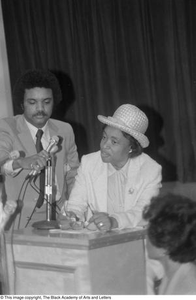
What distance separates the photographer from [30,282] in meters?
2.11

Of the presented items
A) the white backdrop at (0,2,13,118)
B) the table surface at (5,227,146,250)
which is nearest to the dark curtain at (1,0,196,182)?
the white backdrop at (0,2,13,118)

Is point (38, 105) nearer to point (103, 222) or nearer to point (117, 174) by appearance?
point (117, 174)

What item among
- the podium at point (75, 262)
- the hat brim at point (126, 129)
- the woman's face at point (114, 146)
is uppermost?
the hat brim at point (126, 129)

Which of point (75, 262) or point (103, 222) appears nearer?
point (75, 262)

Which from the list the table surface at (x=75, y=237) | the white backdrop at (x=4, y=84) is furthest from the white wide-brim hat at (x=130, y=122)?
the white backdrop at (x=4, y=84)

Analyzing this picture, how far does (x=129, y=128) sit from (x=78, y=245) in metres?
0.84

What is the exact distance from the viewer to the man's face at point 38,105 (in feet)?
9.34

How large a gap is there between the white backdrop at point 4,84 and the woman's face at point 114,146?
2.87m

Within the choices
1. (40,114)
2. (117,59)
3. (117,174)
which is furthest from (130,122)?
(117,59)

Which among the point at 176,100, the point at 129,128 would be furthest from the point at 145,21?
the point at 129,128

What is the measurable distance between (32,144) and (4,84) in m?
2.74

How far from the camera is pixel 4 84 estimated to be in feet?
18.1

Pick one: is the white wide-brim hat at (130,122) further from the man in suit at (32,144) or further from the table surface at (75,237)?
the table surface at (75,237)

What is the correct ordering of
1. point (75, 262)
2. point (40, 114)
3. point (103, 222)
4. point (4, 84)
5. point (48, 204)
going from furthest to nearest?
point (4, 84)
point (40, 114)
point (48, 204)
point (103, 222)
point (75, 262)
